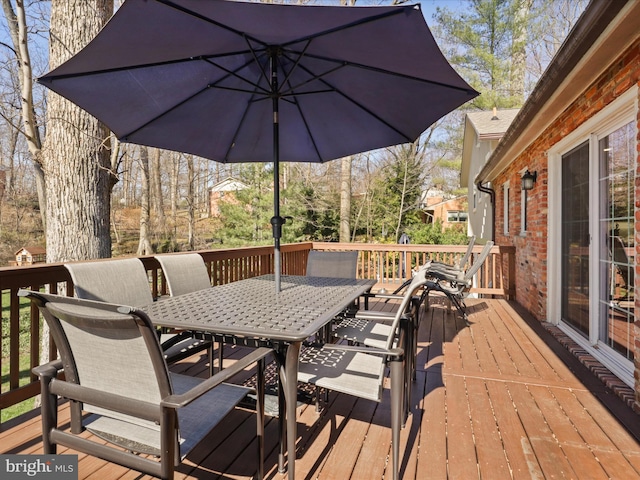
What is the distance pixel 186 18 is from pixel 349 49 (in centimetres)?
93

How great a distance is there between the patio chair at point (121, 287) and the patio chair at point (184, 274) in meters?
0.32

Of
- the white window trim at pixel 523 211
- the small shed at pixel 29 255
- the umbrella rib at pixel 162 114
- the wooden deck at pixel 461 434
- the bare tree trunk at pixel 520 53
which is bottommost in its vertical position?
the wooden deck at pixel 461 434

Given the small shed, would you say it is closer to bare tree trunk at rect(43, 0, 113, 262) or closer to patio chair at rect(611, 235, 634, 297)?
bare tree trunk at rect(43, 0, 113, 262)

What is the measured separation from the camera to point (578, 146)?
3910 mm

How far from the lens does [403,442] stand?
2244 millimetres

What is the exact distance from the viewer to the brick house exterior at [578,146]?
2500 millimetres

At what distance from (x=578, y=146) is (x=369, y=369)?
3.39m

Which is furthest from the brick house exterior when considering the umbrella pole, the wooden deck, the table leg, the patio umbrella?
the table leg

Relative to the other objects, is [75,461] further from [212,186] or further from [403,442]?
[212,186]

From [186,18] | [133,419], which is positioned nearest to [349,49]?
[186,18]

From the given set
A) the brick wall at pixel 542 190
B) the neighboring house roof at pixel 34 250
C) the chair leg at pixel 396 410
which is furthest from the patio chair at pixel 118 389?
the neighboring house roof at pixel 34 250

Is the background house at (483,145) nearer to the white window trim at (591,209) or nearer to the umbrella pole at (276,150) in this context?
the white window trim at (591,209)

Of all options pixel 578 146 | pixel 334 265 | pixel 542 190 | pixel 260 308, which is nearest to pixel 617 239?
pixel 578 146

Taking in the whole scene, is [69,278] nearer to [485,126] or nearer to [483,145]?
[485,126]
